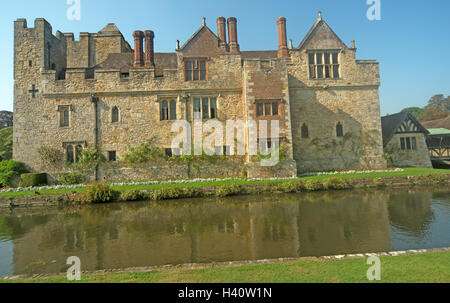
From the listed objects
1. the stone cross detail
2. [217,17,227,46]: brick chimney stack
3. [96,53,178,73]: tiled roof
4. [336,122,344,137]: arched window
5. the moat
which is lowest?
the moat

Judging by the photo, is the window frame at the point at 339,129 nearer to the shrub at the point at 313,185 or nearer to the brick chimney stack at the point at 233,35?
the shrub at the point at 313,185

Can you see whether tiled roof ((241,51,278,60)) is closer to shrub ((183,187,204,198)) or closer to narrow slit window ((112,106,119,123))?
narrow slit window ((112,106,119,123))

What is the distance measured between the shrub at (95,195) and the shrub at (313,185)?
1124cm

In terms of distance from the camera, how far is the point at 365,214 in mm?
9656

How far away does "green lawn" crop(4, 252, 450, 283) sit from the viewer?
432 centimetres

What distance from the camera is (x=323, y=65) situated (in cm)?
2181

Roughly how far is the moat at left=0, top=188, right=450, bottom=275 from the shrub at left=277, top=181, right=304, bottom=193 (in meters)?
1.76

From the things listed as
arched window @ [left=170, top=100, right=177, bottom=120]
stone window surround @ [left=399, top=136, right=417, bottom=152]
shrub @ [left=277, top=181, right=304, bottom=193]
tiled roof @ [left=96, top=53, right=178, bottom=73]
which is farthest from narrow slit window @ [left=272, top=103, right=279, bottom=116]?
stone window surround @ [left=399, top=136, right=417, bottom=152]

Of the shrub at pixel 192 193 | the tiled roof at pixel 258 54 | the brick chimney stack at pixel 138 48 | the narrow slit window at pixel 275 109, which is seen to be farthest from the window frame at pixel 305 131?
the brick chimney stack at pixel 138 48

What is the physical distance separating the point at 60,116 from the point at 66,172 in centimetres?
453

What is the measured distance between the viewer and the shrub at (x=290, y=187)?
1509 cm

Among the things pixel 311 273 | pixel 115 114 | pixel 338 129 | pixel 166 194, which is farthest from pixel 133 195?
pixel 338 129

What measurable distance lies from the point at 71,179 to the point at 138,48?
11547mm

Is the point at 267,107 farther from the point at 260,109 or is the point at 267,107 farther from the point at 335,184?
the point at 335,184
